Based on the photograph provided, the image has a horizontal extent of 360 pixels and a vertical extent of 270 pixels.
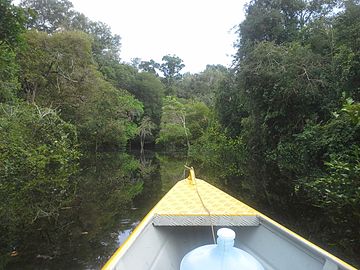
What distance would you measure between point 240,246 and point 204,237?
1.37 feet

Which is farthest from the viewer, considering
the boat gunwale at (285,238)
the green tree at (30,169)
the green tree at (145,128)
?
the green tree at (145,128)

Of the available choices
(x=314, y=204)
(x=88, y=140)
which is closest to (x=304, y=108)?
(x=314, y=204)

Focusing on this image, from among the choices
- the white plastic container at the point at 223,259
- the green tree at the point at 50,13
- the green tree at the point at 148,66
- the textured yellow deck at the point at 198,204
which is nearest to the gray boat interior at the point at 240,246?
the textured yellow deck at the point at 198,204

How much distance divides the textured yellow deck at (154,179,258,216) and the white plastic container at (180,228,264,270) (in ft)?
3.22

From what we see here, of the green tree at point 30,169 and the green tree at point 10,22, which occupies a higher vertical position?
the green tree at point 10,22

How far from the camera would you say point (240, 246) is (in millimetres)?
2973

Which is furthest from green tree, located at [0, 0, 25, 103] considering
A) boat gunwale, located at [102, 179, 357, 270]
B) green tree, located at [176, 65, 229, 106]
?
green tree, located at [176, 65, 229, 106]

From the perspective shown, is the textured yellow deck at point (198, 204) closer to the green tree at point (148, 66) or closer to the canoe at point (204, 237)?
the canoe at point (204, 237)

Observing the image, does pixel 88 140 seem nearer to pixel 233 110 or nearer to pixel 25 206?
pixel 233 110

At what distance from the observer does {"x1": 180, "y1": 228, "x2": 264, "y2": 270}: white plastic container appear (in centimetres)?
189

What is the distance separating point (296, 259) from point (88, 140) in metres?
21.8

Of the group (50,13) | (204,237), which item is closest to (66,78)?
(50,13)

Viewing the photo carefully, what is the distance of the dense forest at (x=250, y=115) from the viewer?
614 cm

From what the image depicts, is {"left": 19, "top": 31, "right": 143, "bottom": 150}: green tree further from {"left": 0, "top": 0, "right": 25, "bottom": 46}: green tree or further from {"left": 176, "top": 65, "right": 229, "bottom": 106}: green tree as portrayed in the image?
{"left": 176, "top": 65, "right": 229, "bottom": 106}: green tree
